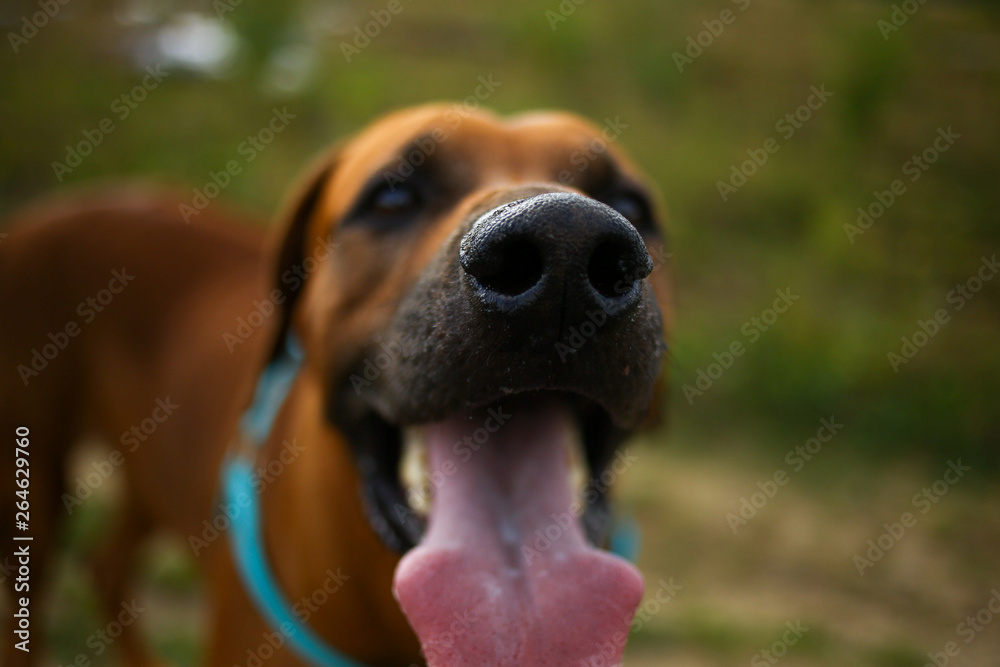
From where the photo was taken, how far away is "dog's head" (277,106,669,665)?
1.38 meters

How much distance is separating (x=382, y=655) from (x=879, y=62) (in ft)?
22.7

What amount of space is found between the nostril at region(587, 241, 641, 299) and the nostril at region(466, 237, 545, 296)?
0.33 ft

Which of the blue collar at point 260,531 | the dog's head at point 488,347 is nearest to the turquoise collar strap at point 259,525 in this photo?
the blue collar at point 260,531

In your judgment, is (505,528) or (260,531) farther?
(260,531)

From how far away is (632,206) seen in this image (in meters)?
2.21

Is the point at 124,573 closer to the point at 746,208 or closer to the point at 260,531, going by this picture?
the point at 260,531

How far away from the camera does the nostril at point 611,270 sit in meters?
1.38

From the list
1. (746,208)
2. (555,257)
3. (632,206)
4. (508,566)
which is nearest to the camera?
(555,257)

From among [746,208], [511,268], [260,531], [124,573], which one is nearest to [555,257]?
[511,268]

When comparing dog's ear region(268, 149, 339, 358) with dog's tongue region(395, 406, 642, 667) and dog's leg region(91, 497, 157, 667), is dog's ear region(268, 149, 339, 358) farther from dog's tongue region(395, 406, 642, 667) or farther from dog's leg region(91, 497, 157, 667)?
dog's leg region(91, 497, 157, 667)

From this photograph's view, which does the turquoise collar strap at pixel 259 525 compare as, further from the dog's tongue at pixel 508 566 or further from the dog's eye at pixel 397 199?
the dog's eye at pixel 397 199

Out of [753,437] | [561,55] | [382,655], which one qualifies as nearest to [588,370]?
[382,655]

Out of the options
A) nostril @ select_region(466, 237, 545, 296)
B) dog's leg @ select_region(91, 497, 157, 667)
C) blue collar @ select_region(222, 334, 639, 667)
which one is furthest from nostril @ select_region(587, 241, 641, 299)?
dog's leg @ select_region(91, 497, 157, 667)

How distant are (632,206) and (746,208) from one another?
231 inches
